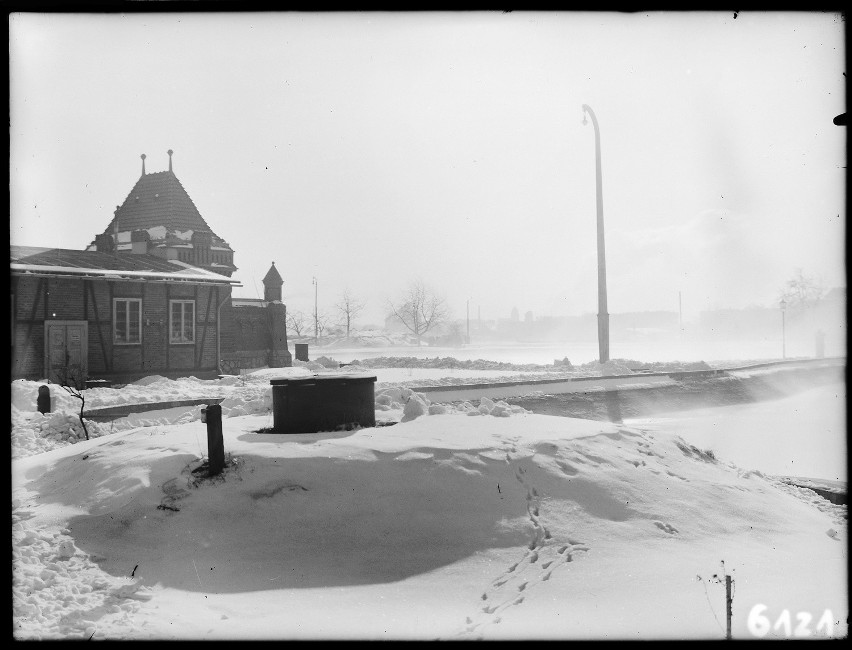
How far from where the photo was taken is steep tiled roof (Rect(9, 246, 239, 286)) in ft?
65.1

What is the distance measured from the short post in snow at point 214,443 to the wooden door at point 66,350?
46.7ft

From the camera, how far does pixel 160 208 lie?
36.7 meters

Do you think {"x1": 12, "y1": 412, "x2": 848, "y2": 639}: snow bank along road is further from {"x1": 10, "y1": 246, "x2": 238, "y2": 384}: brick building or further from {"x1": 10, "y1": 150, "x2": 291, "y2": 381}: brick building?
{"x1": 10, "y1": 246, "x2": 238, "y2": 384}: brick building

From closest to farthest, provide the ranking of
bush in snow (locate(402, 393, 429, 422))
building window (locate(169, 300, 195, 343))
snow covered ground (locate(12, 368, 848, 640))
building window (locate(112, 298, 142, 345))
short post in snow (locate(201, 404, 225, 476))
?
1. snow covered ground (locate(12, 368, 848, 640))
2. short post in snow (locate(201, 404, 225, 476))
3. bush in snow (locate(402, 393, 429, 422))
4. building window (locate(112, 298, 142, 345))
5. building window (locate(169, 300, 195, 343))

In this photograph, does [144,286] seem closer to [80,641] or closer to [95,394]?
[95,394]

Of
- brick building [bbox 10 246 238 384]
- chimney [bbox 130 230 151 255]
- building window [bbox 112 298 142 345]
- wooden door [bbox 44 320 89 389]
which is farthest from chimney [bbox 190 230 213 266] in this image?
wooden door [bbox 44 320 89 389]

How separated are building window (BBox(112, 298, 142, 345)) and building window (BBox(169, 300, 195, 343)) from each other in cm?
102

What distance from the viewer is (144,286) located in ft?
71.1

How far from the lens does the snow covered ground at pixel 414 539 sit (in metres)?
4.58

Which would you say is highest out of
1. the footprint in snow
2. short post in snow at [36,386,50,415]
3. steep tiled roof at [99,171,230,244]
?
steep tiled roof at [99,171,230,244]

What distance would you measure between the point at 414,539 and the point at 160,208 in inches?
1355

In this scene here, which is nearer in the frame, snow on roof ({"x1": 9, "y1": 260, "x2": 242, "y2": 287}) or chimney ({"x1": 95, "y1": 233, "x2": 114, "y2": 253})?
snow on roof ({"x1": 9, "y1": 260, "x2": 242, "y2": 287})

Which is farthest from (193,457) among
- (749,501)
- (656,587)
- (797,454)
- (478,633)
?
(797,454)

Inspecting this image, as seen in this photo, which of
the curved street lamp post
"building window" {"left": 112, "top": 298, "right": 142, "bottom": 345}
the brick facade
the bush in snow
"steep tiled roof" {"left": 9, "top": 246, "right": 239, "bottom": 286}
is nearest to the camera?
the bush in snow
